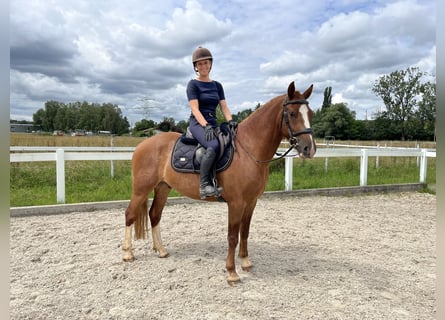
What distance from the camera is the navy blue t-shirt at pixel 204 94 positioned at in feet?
11.9

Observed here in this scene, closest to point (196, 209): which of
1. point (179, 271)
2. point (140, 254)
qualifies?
point (140, 254)

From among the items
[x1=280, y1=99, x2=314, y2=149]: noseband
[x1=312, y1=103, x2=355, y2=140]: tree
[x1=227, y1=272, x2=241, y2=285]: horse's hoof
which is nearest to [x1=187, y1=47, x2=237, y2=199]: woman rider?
[x1=280, y1=99, x2=314, y2=149]: noseband

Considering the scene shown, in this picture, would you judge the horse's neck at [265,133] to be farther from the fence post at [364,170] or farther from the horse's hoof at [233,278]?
the fence post at [364,170]

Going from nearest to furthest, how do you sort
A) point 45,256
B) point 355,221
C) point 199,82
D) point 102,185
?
point 199,82 → point 45,256 → point 355,221 → point 102,185

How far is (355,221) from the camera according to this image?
6184 millimetres

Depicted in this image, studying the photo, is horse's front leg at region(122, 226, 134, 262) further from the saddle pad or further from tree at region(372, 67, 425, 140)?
tree at region(372, 67, 425, 140)

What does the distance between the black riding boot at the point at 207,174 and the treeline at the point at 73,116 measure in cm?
4972

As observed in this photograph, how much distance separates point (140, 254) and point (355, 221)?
438 centimetres

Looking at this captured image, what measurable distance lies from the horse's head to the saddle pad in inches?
29.5

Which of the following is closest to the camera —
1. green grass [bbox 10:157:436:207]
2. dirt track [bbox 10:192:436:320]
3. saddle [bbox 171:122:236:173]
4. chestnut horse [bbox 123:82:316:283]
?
dirt track [bbox 10:192:436:320]

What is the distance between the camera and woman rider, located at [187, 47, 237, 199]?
11.4ft

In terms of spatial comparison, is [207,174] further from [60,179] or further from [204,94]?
[60,179]

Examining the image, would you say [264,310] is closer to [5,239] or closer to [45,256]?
[5,239]

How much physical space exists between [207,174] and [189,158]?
1.34 feet
